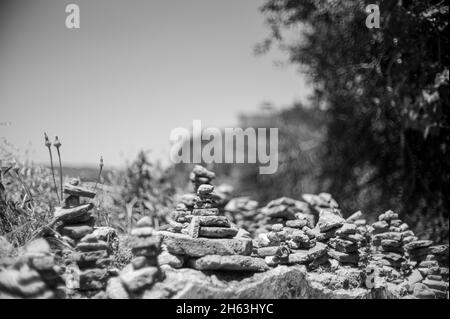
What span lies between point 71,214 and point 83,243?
1.73 feet

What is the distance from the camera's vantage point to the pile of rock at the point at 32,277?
137 inches

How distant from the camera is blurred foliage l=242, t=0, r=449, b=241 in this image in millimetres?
6785

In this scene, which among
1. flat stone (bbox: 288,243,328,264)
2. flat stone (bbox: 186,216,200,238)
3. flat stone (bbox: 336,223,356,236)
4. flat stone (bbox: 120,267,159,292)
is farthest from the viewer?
flat stone (bbox: 336,223,356,236)

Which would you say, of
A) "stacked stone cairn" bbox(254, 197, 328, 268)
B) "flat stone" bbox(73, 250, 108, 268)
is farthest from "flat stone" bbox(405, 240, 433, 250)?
"flat stone" bbox(73, 250, 108, 268)

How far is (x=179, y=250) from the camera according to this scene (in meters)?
4.12

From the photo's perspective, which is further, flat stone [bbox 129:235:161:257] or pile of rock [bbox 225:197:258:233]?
pile of rock [bbox 225:197:258:233]

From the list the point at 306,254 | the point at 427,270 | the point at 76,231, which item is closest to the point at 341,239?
the point at 306,254

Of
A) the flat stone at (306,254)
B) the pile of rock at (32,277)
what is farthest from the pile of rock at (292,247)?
the pile of rock at (32,277)

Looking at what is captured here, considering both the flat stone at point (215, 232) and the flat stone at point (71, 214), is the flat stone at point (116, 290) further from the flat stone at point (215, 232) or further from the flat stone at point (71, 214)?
the flat stone at point (215, 232)

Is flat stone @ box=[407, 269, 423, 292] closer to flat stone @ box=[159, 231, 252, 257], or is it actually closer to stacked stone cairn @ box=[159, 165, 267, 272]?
stacked stone cairn @ box=[159, 165, 267, 272]

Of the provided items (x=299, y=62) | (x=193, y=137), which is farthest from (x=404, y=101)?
(x=193, y=137)

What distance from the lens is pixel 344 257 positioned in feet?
16.6

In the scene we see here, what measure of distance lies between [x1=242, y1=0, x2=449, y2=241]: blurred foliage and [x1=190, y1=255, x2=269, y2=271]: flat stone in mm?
4114
